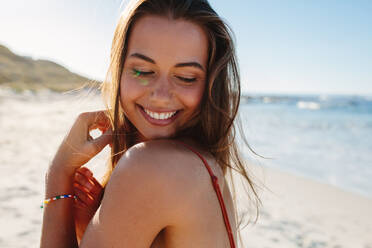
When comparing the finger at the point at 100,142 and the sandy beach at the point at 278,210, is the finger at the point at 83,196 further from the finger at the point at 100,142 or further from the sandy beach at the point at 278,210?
the sandy beach at the point at 278,210

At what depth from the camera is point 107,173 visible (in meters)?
1.81

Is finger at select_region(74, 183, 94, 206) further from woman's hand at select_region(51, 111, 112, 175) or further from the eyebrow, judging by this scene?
the eyebrow

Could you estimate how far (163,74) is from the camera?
4.52 ft

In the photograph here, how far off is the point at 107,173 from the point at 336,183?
6469mm

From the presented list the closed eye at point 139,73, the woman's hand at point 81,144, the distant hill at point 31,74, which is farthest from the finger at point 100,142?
the distant hill at point 31,74

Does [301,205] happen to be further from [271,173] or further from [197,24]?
[197,24]

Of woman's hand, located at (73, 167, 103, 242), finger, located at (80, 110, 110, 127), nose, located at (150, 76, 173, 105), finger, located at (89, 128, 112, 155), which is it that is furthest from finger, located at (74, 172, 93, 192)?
nose, located at (150, 76, 173, 105)

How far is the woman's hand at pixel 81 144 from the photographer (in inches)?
63.6

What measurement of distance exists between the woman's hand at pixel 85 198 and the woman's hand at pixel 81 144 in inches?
3.0

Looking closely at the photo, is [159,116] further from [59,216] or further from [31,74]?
[31,74]

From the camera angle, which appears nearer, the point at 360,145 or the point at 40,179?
the point at 40,179

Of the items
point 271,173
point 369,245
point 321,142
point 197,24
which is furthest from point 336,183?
point 197,24

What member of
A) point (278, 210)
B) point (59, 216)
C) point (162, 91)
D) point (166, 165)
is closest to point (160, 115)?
point (162, 91)

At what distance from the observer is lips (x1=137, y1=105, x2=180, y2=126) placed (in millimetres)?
1461
